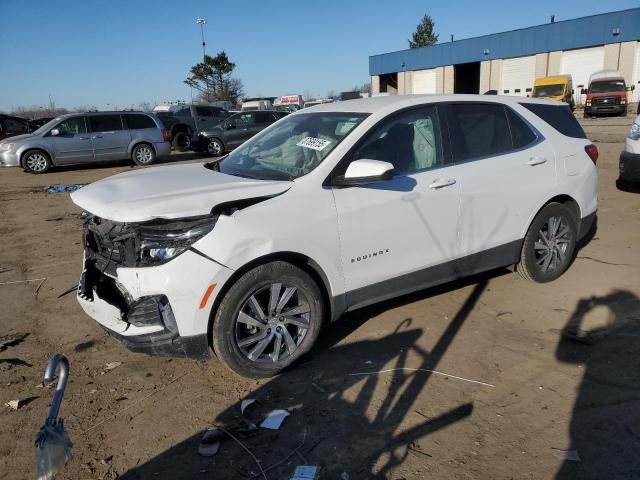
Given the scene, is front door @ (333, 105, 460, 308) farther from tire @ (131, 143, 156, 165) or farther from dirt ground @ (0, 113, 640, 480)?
tire @ (131, 143, 156, 165)

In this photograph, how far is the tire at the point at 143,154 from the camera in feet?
54.6

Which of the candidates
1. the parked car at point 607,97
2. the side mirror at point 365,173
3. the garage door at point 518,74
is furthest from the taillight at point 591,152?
the garage door at point 518,74

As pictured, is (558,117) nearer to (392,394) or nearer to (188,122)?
(392,394)

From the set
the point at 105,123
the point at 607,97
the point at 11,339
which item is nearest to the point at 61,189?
the point at 105,123

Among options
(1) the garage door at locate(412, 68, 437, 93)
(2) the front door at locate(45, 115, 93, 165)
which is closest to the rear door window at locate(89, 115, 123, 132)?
(2) the front door at locate(45, 115, 93, 165)

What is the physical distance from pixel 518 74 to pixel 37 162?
4136 cm

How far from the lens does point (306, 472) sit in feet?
8.44

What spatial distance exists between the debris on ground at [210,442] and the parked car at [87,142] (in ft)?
49.5

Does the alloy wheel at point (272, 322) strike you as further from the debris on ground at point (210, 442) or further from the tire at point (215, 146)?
the tire at point (215, 146)

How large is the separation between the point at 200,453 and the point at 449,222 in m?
2.50

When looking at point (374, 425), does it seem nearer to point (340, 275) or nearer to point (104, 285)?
point (340, 275)

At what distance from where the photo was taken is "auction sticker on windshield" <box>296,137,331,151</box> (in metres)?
3.80

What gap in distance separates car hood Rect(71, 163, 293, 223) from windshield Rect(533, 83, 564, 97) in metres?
33.2

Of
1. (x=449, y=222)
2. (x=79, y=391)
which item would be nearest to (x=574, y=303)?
(x=449, y=222)
